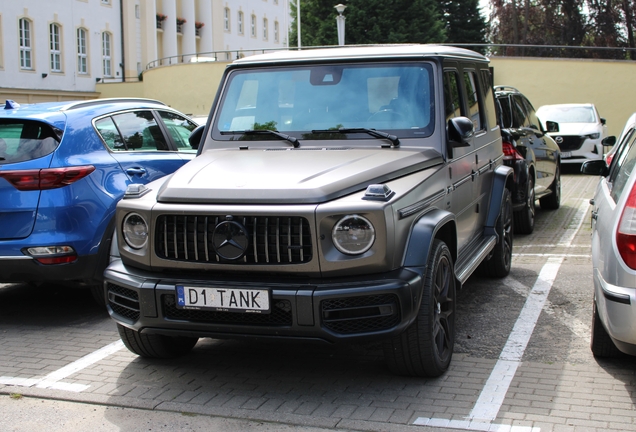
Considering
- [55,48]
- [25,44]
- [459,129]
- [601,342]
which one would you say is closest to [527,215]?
[459,129]

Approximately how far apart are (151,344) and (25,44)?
1506 inches

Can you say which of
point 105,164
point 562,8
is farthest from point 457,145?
point 562,8

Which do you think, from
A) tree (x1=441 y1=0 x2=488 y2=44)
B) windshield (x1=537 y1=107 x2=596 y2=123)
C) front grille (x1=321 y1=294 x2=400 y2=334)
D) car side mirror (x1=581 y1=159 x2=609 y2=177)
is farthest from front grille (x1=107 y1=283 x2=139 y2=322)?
tree (x1=441 y1=0 x2=488 y2=44)

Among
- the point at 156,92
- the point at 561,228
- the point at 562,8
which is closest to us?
the point at 561,228

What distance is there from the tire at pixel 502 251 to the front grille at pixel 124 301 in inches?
144

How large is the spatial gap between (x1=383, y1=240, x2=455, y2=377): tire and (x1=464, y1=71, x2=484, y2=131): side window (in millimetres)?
1864

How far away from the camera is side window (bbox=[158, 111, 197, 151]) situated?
7668 millimetres

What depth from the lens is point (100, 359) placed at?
17.9 feet

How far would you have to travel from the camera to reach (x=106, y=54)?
4578cm

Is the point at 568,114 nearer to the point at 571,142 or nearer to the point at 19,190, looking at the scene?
the point at 571,142

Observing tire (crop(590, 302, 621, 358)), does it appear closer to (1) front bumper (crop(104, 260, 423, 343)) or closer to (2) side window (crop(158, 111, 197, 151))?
(1) front bumper (crop(104, 260, 423, 343))

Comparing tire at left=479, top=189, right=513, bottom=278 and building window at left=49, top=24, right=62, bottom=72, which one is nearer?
tire at left=479, top=189, right=513, bottom=278

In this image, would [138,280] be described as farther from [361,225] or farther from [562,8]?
[562,8]

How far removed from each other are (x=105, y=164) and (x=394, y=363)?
300 cm
